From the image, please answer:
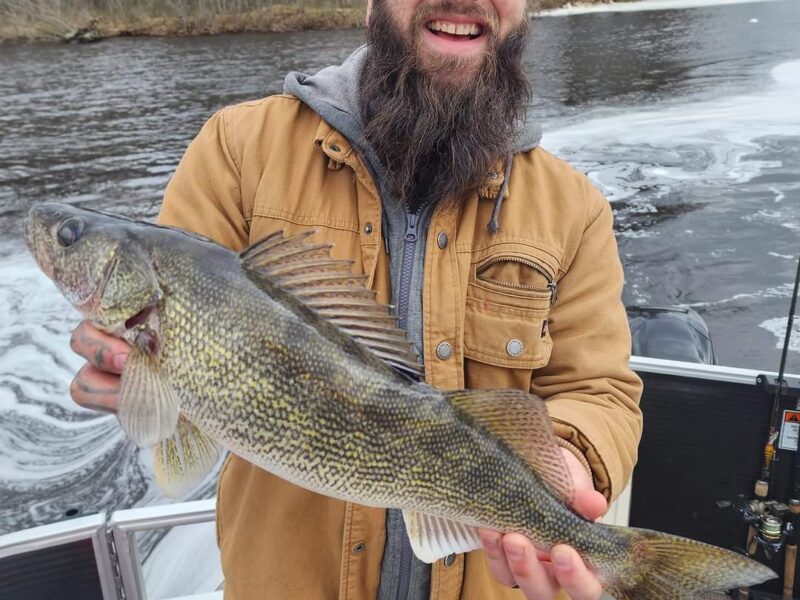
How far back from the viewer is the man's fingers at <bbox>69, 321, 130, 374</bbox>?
1.65m

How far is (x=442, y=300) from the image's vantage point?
200 centimetres

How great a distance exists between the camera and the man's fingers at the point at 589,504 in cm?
184

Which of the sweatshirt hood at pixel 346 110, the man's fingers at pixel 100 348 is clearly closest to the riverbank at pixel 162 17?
the sweatshirt hood at pixel 346 110

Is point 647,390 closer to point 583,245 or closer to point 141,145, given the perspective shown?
point 583,245

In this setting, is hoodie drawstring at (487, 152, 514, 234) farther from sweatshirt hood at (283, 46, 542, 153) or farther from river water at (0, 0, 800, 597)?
river water at (0, 0, 800, 597)

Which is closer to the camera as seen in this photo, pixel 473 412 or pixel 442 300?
pixel 473 412

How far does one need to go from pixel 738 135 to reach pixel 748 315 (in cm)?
791

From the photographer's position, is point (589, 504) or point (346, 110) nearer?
point (589, 504)

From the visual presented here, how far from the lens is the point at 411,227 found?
2.07 m

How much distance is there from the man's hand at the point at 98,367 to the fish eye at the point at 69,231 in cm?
22

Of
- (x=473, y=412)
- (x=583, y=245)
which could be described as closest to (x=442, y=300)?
(x=473, y=412)

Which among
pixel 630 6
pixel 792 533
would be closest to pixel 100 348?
pixel 792 533

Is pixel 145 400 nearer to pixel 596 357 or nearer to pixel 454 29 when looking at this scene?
pixel 596 357

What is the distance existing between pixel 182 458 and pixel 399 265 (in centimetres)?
83
